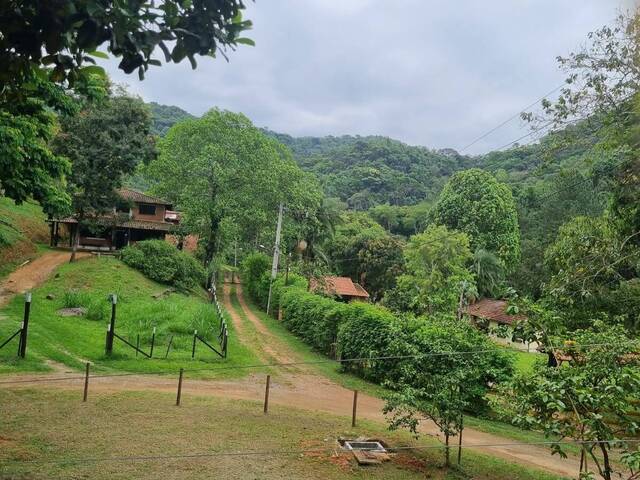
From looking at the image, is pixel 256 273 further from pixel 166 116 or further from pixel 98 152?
pixel 166 116

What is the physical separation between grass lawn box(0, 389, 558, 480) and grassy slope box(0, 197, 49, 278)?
60.5 feet

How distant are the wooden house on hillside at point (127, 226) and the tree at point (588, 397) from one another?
104 feet

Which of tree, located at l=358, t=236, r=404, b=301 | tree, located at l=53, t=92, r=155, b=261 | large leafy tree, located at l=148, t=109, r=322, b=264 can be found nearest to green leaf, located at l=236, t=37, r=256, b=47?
tree, located at l=53, t=92, r=155, b=261

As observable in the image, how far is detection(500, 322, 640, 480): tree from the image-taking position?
20.3 ft

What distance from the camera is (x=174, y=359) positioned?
696 inches

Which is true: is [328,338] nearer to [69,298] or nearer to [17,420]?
[69,298]

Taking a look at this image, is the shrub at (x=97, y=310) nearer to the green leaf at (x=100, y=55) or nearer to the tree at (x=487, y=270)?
the green leaf at (x=100, y=55)

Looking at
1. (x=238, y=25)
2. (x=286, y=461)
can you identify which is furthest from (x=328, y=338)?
(x=238, y=25)

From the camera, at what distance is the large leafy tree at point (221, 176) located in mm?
35562

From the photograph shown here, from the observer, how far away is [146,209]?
39.7 meters

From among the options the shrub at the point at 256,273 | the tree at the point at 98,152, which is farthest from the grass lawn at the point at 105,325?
the shrub at the point at 256,273

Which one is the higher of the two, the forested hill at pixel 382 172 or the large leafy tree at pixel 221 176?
the forested hill at pixel 382 172

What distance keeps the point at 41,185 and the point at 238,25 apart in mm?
12099

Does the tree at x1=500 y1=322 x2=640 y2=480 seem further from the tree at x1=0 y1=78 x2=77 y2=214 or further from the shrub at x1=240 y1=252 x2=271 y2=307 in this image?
the shrub at x1=240 y1=252 x2=271 y2=307
